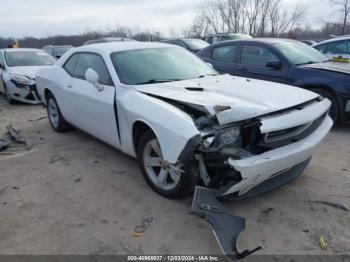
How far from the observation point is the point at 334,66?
19.9 ft

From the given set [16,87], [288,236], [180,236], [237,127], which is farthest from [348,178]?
[16,87]

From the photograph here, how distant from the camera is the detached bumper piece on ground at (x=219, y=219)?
2615mm

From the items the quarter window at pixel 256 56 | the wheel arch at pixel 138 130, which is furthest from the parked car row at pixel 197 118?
the quarter window at pixel 256 56

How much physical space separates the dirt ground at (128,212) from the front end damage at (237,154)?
25cm

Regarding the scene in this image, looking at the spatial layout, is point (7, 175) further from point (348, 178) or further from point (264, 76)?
point (264, 76)

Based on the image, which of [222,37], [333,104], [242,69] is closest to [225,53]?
[242,69]

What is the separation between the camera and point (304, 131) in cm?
337

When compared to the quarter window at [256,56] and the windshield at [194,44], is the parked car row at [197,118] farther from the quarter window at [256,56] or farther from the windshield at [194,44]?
the windshield at [194,44]

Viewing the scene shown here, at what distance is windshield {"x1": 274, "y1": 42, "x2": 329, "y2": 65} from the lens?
20.8 feet

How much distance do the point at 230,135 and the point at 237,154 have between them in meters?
0.20

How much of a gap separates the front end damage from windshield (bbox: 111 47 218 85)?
108 cm

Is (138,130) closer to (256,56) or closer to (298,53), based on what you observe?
(256,56)

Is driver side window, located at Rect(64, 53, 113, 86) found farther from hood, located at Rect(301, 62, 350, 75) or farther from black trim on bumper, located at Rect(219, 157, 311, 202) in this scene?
hood, located at Rect(301, 62, 350, 75)

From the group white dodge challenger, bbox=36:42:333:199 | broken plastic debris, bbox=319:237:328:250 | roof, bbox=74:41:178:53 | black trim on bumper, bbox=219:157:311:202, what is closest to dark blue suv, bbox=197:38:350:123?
white dodge challenger, bbox=36:42:333:199
